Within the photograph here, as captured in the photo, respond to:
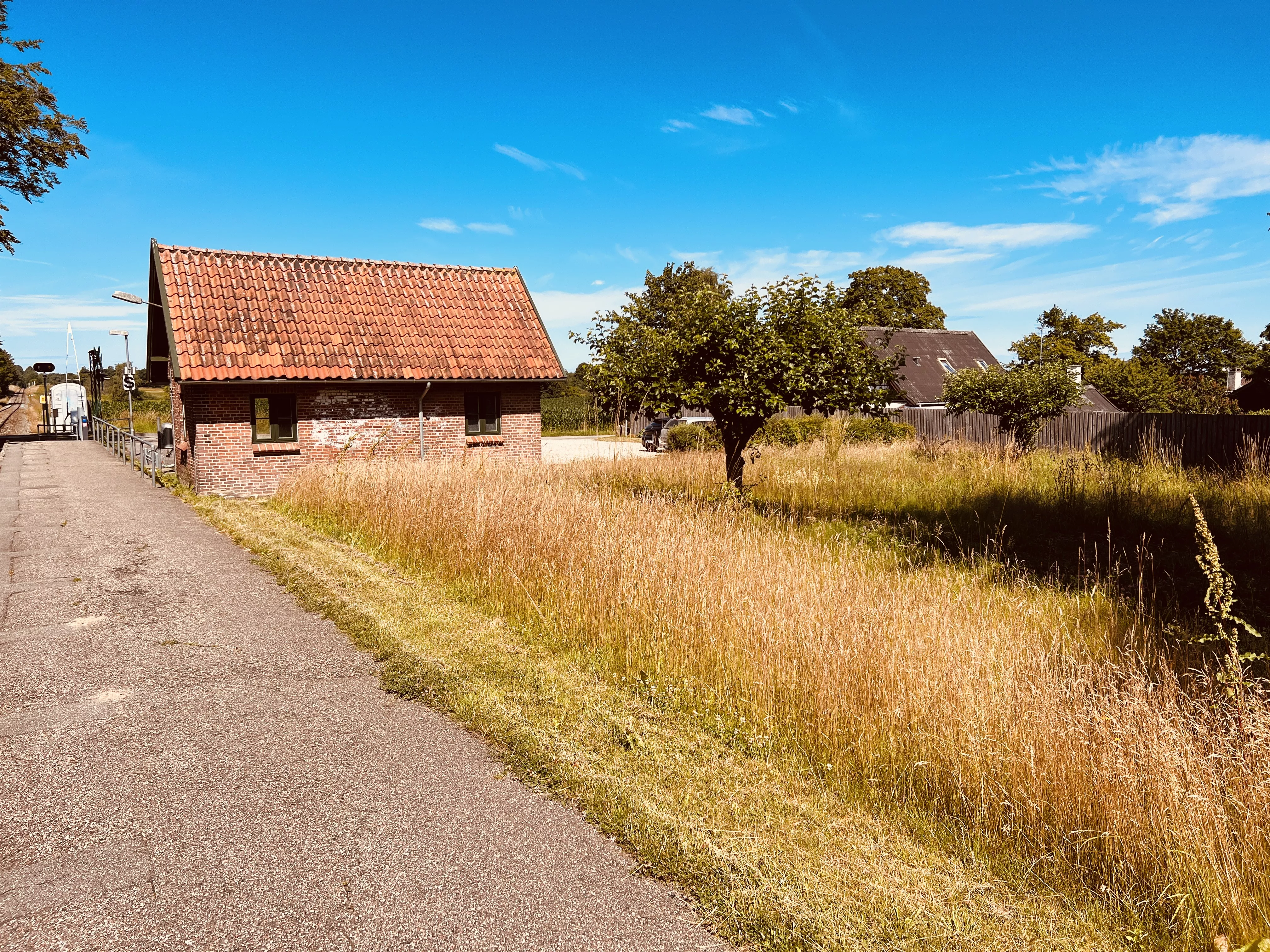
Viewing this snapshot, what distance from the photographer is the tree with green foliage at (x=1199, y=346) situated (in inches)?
2616

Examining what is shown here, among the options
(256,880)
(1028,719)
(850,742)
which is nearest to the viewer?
(256,880)

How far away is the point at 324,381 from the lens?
17906mm

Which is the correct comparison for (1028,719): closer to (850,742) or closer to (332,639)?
(850,742)

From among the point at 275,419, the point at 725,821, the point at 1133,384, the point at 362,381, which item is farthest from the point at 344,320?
the point at 1133,384

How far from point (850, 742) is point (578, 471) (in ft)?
40.7

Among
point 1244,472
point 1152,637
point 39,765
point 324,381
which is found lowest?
point 39,765

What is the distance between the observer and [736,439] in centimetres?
1257

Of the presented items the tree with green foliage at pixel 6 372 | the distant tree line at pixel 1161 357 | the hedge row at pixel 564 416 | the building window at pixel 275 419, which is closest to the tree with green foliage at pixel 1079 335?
the distant tree line at pixel 1161 357

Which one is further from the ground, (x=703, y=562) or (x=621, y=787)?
(x=703, y=562)

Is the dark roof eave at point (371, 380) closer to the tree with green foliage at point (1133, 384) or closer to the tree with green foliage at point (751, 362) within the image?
the tree with green foliage at point (751, 362)

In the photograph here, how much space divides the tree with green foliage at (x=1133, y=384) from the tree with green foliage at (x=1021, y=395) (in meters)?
37.6

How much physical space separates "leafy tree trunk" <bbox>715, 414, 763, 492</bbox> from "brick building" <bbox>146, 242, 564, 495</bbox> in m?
9.12

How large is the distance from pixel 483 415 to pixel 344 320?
4098 millimetres

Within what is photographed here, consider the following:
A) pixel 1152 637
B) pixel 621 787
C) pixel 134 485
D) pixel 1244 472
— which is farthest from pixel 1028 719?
Result: pixel 134 485
